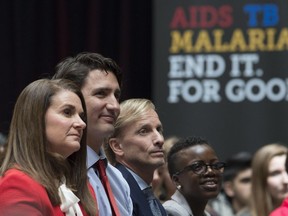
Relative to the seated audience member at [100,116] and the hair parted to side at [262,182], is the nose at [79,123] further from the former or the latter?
the hair parted to side at [262,182]

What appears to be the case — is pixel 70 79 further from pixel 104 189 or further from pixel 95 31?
pixel 95 31

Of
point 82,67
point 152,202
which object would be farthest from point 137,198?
point 82,67

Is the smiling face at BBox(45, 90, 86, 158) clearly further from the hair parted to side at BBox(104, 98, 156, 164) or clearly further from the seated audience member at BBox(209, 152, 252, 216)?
the seated audience member at BBox(209, 152, 252, 216)

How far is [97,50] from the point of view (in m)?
8.41

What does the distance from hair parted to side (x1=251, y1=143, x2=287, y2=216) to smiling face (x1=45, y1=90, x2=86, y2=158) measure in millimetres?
2292

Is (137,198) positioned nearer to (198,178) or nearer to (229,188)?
(198,178)

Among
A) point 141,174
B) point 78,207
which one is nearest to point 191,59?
point 141,174

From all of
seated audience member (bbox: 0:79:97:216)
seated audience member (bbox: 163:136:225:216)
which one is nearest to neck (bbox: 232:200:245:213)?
seated audience member (bbox: 163:136:225:216)

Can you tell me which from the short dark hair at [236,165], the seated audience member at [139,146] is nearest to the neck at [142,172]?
the seated audience member at [139,146]

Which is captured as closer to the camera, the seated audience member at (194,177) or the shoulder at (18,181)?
the shoulder at (18,181)

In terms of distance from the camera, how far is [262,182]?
235 inches

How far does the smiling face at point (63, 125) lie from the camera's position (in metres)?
3.73

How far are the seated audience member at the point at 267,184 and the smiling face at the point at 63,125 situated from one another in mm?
2292

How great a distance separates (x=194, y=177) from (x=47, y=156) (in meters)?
1.62
